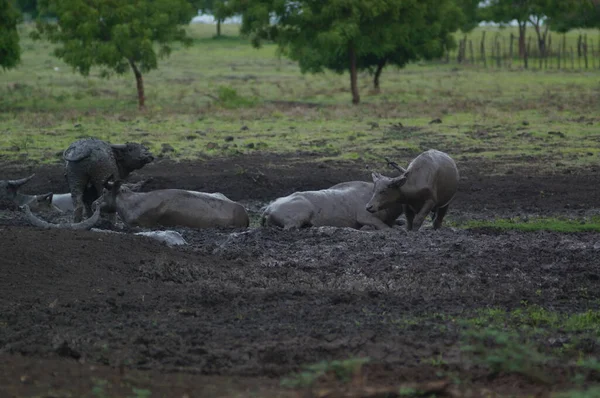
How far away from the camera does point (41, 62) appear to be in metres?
58.6

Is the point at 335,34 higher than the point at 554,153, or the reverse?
the point at 335,34

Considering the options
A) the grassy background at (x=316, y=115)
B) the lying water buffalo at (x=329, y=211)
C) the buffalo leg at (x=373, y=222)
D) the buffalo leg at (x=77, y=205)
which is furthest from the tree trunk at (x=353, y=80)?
the buffalo leg at (x=77, y=205)

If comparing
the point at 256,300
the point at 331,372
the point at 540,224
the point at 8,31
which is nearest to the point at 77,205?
the point at 256,300

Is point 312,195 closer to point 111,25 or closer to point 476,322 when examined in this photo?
point 476,322

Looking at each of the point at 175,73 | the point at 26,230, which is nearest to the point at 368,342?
the point at 26,230

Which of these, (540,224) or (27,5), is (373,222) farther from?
(27,5)

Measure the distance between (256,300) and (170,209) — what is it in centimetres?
502

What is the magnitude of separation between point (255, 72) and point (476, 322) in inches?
1888

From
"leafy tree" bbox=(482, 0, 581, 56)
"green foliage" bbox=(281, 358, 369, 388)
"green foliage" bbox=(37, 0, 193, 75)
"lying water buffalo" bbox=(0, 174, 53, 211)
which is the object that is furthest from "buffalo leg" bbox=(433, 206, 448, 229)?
"leafy tree" bbox=(482, 0, 581, 56)

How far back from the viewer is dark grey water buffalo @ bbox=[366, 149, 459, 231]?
14.3 m

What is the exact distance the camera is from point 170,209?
1445 cm

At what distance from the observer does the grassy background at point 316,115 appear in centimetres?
2288

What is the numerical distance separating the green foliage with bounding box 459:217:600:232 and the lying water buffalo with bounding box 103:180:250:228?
322 centimetres

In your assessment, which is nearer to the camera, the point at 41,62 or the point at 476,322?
the point at 476,322
